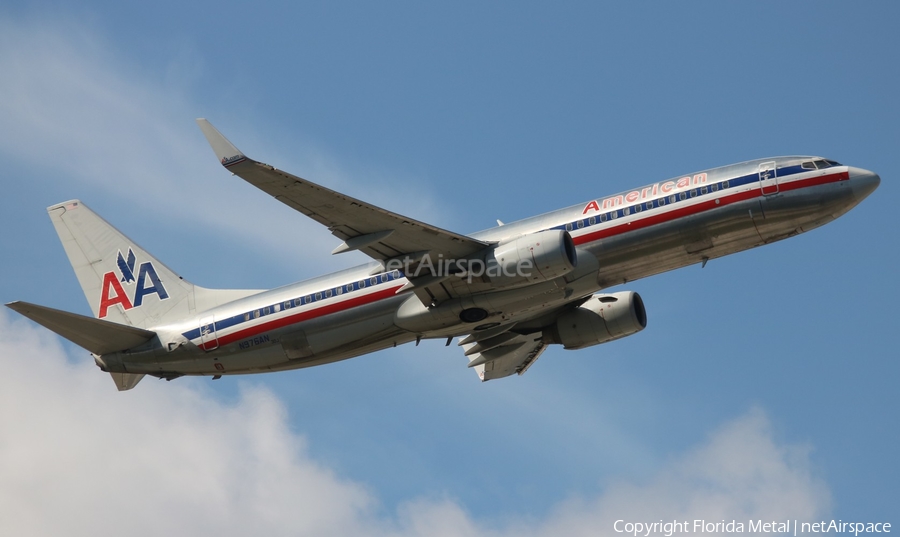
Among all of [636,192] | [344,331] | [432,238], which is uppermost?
[636,192]

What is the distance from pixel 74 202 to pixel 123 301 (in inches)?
226

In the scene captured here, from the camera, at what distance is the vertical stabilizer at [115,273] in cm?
4491

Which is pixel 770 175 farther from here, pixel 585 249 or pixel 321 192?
pixel 321 192

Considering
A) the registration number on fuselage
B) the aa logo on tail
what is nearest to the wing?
the registration number on fuselage

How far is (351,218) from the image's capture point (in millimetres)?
35375

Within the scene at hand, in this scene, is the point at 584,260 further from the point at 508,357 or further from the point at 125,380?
the point at 125,380

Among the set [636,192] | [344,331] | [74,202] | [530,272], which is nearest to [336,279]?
[344,331]

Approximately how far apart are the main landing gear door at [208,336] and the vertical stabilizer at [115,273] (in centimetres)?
275

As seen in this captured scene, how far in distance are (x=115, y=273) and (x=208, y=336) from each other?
7.51 meters

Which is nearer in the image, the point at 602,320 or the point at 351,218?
the point at 351,218

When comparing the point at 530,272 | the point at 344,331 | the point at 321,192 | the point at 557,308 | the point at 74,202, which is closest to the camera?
the point at 321,192

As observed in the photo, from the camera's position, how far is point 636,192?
127 ft

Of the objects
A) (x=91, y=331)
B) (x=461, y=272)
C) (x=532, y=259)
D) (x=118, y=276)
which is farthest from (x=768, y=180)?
(x=118, y=276)

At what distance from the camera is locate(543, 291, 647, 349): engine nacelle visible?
43.6 meters
